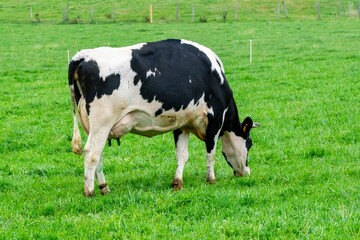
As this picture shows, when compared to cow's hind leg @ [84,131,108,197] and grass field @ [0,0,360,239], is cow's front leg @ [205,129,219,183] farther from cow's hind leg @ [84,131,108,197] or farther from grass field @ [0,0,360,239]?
cow's hind leg @ [84,131,108,197]

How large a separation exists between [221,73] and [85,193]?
3087 mm

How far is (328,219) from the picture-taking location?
7383 mm

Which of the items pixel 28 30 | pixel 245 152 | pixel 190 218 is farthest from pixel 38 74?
pixel 28 30

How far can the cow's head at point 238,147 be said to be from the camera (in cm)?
1108

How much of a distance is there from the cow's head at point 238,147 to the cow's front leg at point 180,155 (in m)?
0.84

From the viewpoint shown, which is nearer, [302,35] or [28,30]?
[302,35]

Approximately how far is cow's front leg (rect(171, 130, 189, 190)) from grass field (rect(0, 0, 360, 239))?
8.5 inches

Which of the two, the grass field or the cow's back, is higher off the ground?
the cow's back

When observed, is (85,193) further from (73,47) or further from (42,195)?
(73,47)

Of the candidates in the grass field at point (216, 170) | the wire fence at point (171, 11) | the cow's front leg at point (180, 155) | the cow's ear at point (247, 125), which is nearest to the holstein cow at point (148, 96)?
the cow's front leg at point (180, 155)

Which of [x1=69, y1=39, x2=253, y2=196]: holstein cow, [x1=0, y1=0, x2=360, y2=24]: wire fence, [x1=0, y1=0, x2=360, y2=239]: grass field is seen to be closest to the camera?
[x1=0, y1=0, x2=360, y2=239]: grass field

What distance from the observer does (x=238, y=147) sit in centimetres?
1123

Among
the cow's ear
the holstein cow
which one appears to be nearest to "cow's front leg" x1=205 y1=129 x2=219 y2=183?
the holstein cow

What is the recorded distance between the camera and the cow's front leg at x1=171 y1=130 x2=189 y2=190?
10.1 metres
